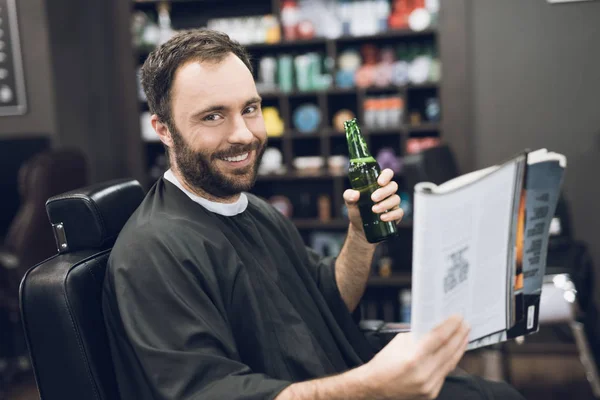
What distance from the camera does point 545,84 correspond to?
3855 millimetres

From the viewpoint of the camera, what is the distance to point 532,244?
1177 mm

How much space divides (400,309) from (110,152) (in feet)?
7.79

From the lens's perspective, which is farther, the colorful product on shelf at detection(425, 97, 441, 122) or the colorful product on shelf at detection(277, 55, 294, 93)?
the colorful product on shelf at detection(277, 55, 294, 93)

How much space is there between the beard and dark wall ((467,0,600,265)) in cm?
287

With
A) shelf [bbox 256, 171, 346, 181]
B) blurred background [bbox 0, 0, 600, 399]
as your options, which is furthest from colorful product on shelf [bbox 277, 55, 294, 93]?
shelf [bbox 256, 171, 346, 181]

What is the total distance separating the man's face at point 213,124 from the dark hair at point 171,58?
0.02m

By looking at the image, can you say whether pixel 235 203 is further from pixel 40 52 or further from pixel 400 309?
pixel 40 52

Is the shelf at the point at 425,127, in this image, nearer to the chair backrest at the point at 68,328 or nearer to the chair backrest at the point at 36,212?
the chair backrest at the point at 36,212

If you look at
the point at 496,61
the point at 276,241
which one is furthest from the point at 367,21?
the point at 276,241

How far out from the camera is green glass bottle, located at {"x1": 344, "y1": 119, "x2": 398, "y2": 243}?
5.14ft

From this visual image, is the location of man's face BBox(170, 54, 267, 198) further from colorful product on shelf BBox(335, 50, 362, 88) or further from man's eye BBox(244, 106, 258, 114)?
colorful product on shelf BBox(335, 50, 362, 88)

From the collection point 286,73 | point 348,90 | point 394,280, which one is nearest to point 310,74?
point 286,73

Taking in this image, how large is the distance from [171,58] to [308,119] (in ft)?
9.51

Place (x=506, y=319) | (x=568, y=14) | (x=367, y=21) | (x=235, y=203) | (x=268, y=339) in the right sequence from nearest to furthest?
(x=506, y=319), (x=268, y=339), (x=235, y=203), (x=568, y=14), (x=367, y=21)
